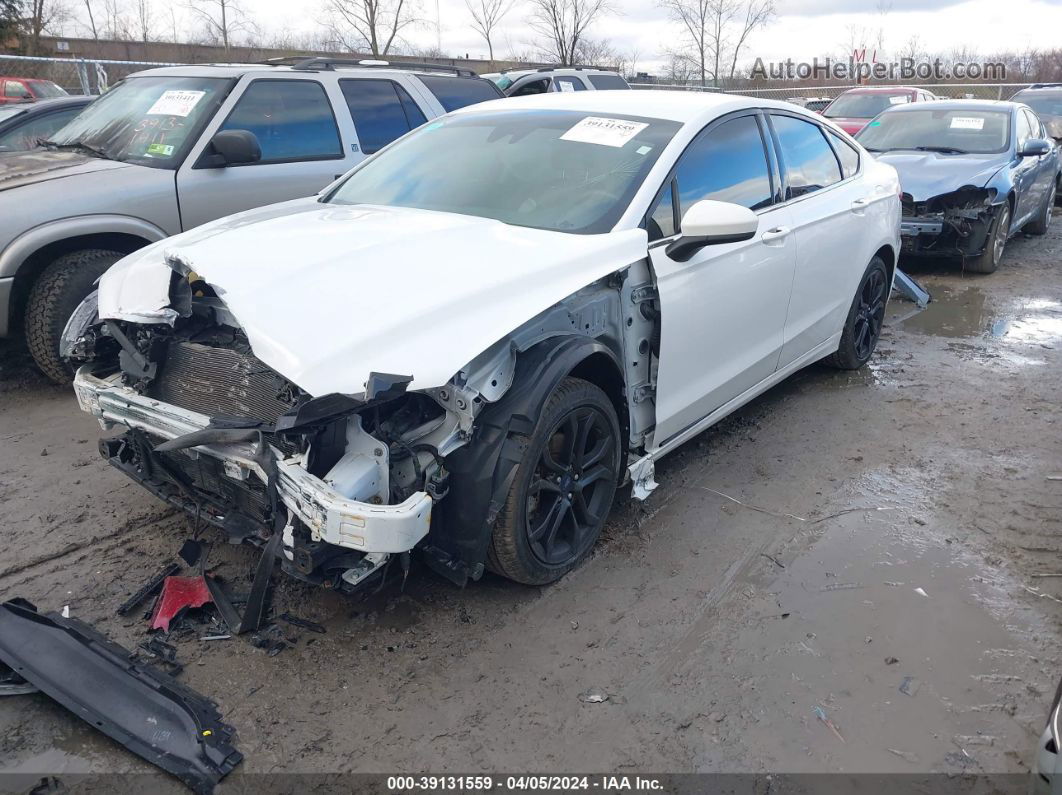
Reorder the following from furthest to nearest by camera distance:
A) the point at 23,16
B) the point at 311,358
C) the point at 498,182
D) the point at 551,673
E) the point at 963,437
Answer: the point at 23,16
the point at 963,437
the point at 498,182
the point at 551,673
the point at 311,358

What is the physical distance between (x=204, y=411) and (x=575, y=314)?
4.70 feet

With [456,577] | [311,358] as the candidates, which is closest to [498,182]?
[311,358]

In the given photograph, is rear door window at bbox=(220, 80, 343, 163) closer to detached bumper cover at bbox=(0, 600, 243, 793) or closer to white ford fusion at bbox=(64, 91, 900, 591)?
white ford fusion at bbox=(64, 91, 900, 591)

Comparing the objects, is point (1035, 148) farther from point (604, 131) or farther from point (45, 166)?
point (45, 166)

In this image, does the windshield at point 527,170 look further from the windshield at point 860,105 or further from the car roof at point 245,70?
the windshield at point 860,105

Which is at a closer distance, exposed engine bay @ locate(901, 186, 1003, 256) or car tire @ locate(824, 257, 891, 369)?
car tire @ locate(824, 257, 891, 369)

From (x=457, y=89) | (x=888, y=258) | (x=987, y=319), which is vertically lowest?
(x=987, y=319)

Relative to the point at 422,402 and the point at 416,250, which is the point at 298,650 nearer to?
the point at 422,402

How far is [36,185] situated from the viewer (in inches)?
197

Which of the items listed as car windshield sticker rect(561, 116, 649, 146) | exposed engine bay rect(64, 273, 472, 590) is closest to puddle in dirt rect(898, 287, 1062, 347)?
car windshield sticker rect(561, 116, 649, 146)

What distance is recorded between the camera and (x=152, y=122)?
575cm

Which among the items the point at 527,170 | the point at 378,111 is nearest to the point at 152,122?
the point at 378,111

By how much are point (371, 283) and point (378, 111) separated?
164 inches

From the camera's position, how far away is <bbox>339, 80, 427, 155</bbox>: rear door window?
646 cm
